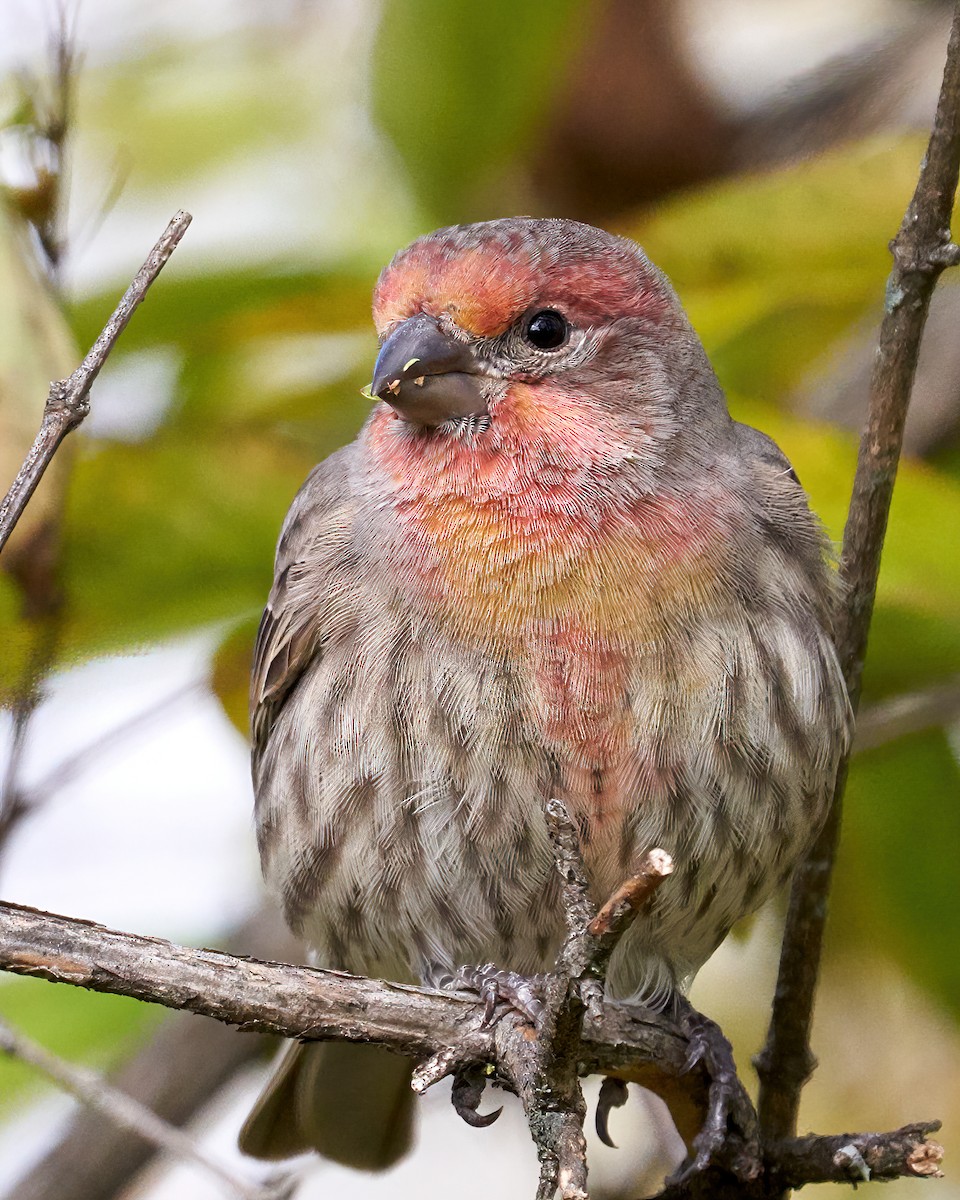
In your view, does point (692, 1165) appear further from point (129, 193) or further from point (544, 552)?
point (129, 193)

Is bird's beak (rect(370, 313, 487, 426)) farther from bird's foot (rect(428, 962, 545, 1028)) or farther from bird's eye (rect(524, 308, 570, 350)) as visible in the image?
bird's foot (rect(428, 962, 545, 1028))

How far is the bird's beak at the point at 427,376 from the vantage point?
308cm

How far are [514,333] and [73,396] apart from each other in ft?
3.96

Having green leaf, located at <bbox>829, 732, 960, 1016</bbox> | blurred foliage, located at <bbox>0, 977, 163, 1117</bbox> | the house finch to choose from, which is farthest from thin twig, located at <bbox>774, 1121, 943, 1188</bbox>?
blurred foliage, located at <bbox>0, 977, 163, 1117</bbox>

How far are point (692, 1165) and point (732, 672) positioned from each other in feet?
3.25

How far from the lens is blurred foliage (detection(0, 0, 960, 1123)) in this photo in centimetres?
348

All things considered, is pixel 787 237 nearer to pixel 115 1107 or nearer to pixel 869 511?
pixel 869 511

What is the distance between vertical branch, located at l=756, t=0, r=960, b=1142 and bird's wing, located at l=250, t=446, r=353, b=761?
1122 mm

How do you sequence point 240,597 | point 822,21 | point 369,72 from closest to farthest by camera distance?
point 240,597
point 369,72
point 822,21

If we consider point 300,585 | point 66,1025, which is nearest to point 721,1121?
point 300,585

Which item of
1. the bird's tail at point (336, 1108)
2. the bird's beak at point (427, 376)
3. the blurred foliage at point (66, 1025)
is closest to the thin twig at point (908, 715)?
the bird's beak at point (427, 376)

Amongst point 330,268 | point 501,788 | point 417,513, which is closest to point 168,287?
point 330,268

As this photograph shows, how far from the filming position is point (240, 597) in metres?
3.79

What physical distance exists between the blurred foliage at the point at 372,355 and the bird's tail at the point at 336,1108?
1.71 ft
